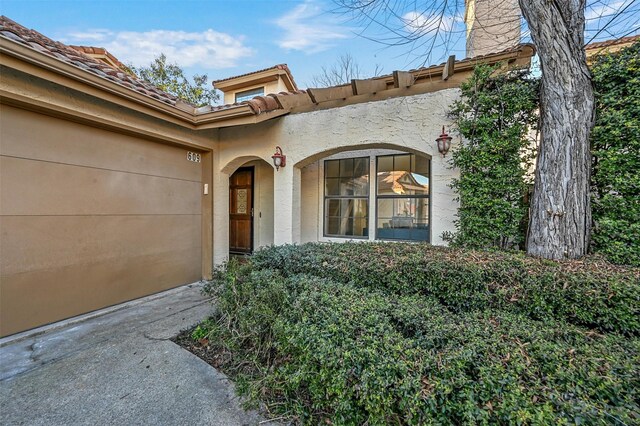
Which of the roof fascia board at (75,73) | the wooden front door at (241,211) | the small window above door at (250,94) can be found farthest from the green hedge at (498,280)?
the small window above door at (250,94)

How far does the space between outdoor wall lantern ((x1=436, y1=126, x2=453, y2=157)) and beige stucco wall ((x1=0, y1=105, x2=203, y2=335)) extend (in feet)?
15.9

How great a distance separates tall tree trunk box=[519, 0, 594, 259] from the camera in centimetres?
303

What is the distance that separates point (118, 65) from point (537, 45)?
442 inches

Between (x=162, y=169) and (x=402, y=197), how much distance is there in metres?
4.84

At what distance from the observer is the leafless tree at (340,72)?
1188cm

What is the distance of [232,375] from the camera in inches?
101

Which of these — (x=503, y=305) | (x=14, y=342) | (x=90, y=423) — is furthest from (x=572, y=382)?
(x=14, y=342)

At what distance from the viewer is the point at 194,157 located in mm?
5648

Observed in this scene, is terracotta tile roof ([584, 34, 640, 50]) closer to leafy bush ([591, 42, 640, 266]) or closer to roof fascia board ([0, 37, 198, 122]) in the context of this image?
leafy bush ([591, 42, 640, 266])

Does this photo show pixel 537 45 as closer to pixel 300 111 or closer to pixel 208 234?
pixel 300 111

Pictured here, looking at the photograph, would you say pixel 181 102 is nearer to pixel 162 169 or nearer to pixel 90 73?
pixel 162 169

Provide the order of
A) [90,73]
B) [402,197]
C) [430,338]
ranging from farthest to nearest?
1. [402,197]
2. [90,73]
3. [430,338]

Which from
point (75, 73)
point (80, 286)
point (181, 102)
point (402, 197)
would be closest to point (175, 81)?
point (181, 102)

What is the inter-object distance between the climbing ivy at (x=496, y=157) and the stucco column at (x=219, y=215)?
4666 millimetres
